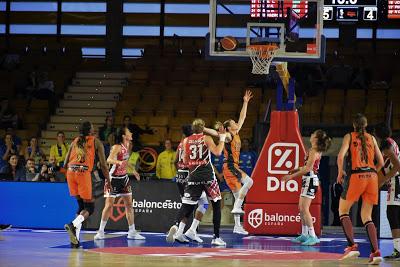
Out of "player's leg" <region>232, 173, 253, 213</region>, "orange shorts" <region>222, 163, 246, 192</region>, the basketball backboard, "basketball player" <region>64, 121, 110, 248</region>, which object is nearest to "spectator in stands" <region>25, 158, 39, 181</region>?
"orange shorts" <region>222, 163, 246, 192</region>

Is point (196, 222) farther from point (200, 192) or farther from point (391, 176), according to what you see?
point (391, 176)

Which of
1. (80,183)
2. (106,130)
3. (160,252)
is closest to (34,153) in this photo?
(106,130)

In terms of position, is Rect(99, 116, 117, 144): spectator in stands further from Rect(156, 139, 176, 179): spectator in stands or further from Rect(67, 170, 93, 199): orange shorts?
Rect(67, 170, 93, 199): orange shorts

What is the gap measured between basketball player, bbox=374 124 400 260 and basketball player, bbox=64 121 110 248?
13.8 ft

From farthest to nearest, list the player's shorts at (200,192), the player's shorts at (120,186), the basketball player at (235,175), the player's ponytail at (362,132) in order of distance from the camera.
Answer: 1. the basketball player at (235,175)
2. the player's shorts at (120,186)
3. the player's shorts at (200,192)
4. the player's ponytail at (362,132)

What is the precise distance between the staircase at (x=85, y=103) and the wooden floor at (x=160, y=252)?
840 centimetres

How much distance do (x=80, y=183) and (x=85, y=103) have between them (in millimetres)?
12825

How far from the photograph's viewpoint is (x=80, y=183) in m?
14.2

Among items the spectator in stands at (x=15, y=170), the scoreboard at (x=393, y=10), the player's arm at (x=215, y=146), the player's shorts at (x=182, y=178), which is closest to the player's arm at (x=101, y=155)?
the player's arm at (x=215, y=146)

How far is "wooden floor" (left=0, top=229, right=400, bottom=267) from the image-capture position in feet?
39.0

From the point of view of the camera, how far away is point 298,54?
1667 centimetres

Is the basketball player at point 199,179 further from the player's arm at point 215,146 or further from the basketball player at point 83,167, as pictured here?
the basketball player at point 83,167

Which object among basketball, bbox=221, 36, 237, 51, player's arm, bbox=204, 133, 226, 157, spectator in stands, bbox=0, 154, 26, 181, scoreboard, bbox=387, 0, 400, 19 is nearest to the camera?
player's arm, bbox=204, 133, 226, 157

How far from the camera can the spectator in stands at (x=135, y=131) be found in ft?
72.4
